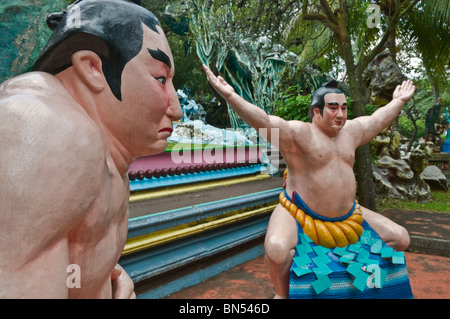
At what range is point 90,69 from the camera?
0.79 m

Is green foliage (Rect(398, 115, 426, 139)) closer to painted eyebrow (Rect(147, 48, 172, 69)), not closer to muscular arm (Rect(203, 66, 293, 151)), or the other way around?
muscular arm (Rect(203, 66, 293, 151))

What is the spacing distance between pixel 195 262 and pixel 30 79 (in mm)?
2668

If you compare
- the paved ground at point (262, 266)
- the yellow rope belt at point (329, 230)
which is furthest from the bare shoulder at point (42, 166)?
the paved ground at point (262, 266)

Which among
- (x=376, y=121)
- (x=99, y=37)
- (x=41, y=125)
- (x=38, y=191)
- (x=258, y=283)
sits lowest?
(x=258, y=283)

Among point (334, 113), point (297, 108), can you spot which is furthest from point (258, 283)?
point (297, 108)

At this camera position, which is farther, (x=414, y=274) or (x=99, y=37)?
(x=414, y=274)

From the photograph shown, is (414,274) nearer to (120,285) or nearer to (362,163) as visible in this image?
(362,163)

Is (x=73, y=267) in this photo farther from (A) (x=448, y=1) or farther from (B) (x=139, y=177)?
(A) (x=448, y=1)

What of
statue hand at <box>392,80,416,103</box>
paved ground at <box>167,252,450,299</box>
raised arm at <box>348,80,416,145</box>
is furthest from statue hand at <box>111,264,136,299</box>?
statue hand at <box>392,80,416,103</box>

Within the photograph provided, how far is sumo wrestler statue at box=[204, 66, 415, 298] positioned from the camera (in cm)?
204

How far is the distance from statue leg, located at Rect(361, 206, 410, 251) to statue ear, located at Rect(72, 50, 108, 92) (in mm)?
2303

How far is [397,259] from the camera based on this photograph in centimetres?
212

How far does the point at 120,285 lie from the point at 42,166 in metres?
0.57
